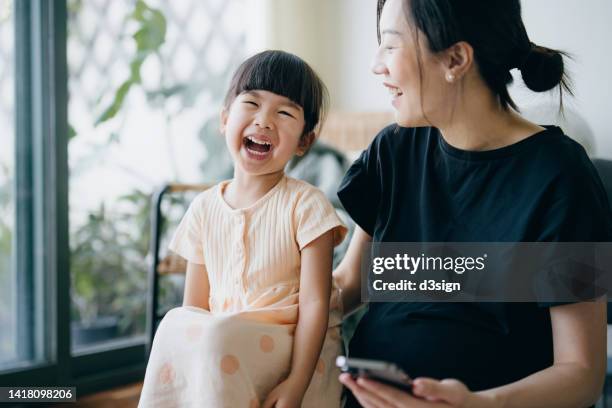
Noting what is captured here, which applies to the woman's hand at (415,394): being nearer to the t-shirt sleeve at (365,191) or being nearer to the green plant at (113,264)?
the t-shirt sleeve at (365,191)

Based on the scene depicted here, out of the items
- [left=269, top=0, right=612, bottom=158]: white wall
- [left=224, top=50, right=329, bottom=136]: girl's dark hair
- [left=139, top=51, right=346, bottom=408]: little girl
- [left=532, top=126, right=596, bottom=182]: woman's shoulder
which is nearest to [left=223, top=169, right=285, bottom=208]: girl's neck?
[left=139, top=51, right=346, bottom=408]: little girl

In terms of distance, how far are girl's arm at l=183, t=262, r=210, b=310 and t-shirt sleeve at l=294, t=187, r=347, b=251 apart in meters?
0.19

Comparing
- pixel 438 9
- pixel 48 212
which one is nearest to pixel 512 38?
pixel 438 9

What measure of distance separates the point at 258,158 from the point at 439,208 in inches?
11.3

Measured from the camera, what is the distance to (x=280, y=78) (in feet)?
3.37

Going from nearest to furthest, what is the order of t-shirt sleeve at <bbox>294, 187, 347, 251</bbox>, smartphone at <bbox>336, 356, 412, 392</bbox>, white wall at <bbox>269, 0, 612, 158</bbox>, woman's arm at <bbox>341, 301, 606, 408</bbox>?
1. smartphone at <bbox>336, 356, 412, 392</bbox>
2. woman's arm at <bbox>341, 301, 606, 408</bbox>
3. t-shirt sleeve at <bbox>294, 187, 347, 251</bbox>
4. white wall at <bbox>269, 0, 612, 158</bbox>

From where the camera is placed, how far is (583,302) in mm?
824

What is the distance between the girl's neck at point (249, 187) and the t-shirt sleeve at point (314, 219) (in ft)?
0.23

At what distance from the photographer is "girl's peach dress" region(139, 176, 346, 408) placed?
2.81ft

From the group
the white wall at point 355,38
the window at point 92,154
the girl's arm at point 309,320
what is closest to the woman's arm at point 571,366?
the girl's arm at point 309,320

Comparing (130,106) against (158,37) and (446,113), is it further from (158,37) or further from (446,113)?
(446,113)

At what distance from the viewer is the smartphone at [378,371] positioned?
666 millimetres

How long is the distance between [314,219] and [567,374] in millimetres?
406

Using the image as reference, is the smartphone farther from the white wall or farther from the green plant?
the green plant
